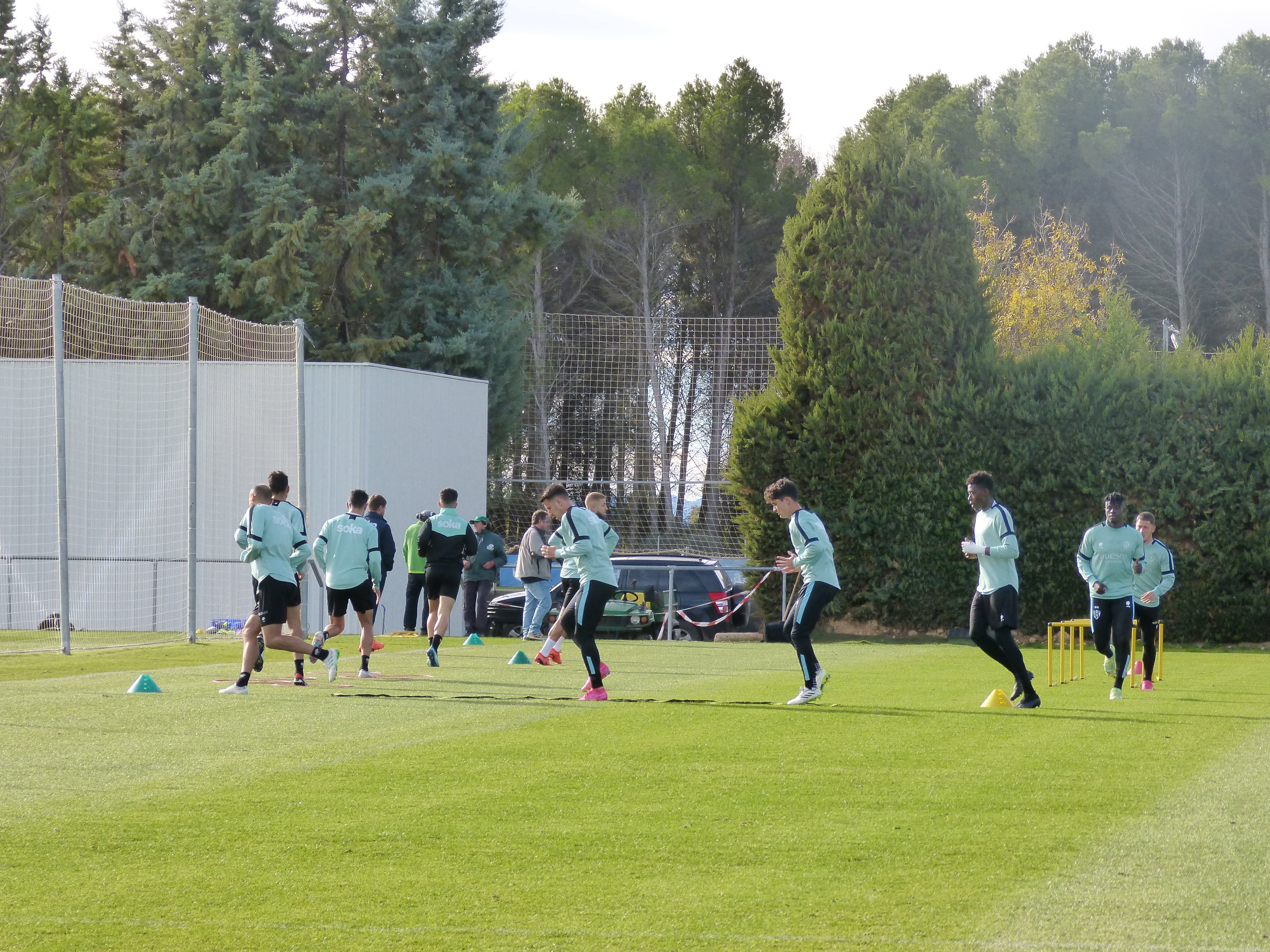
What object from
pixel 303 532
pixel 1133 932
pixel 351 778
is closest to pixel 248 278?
pixel 303 532

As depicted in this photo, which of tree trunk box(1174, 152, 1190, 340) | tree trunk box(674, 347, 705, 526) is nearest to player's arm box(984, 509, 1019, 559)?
tree trunk box(674, 347, 705, 526)

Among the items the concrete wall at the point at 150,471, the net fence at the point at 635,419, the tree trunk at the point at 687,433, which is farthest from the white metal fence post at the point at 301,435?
the tree trunk at the point at 687,433

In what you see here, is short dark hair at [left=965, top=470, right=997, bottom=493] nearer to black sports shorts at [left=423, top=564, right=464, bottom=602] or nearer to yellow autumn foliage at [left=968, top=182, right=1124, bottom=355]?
black sports shorts at [left=423, top=564, right=464, bottom=602]

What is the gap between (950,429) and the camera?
89.8 feet

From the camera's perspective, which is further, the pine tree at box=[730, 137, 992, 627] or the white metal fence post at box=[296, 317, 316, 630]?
the pine tree at box=[730, 137, 992, 627]

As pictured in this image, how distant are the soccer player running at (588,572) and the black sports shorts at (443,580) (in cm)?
493

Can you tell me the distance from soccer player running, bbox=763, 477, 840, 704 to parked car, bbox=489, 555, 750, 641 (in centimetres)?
1371

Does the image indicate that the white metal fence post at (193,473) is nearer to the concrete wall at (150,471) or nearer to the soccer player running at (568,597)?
the concrete wall at (150,471)

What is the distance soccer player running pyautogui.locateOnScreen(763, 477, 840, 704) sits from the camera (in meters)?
12.6

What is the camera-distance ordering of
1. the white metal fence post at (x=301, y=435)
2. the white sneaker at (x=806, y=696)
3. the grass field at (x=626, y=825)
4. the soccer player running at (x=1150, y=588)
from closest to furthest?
1. the grass field at (x=626, y=825)
2. the white sneaker at (x=806, y=696)
3. the soccer player running at (x=1150, y=588)
4. the white metal fence post at (x=301, y=435)

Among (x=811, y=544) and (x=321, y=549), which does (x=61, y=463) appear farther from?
(x=811, y=544)

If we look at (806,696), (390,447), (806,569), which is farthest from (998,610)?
(390,447)

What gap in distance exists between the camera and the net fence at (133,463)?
2459 cm

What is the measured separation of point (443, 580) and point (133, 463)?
348 inches
